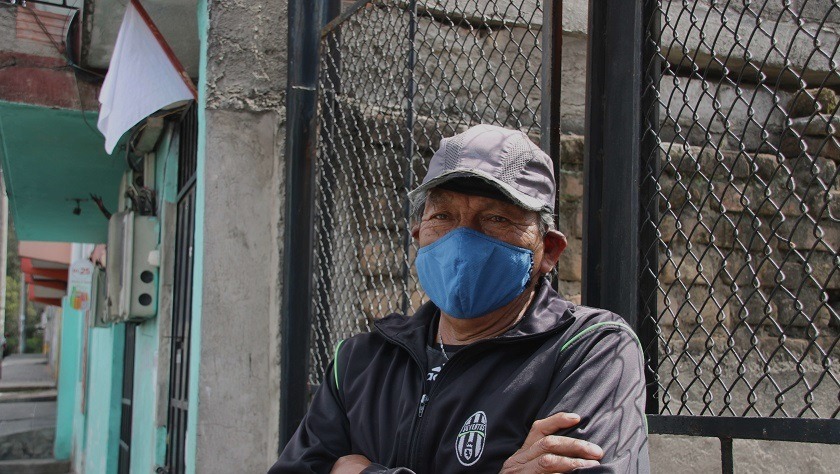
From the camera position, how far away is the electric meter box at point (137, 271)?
233 inches

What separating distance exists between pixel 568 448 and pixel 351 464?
53 cm

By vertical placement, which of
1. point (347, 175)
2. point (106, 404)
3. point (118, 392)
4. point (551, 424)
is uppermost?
point (347, 175)

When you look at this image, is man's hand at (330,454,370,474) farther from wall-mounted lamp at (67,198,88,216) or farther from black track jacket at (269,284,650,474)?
wall-mounted lamp at (67,198,88,216)

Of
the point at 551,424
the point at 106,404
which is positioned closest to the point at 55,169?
the point at 106,404

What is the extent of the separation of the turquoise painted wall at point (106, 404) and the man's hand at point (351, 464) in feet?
21.1

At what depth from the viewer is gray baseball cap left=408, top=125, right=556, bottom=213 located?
1826 mm

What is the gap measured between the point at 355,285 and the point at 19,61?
3.20 meters

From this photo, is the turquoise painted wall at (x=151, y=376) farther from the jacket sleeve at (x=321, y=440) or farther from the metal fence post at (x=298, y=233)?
the jacket sleeve at (x=321, y=440)

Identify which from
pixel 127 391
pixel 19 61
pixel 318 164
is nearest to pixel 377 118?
pixel 318 164

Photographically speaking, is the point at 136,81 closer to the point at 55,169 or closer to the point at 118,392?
the point at 55,169

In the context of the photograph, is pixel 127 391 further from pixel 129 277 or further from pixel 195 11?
pixel 195 11

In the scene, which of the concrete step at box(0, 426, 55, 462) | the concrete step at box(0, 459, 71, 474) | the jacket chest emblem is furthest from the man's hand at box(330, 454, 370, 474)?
the concrete step at box(0, 426, 55, 462)

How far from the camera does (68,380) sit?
17062 mm

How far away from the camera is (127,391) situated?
7766 millimetres
